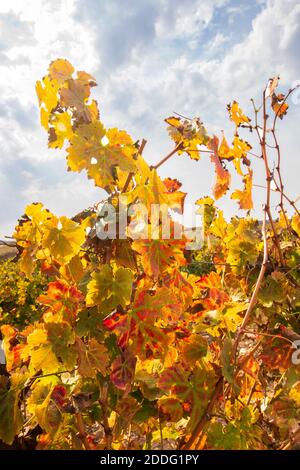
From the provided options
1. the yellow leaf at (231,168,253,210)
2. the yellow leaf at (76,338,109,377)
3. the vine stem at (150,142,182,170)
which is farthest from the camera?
the yellow leaf at (231,168,253,210)

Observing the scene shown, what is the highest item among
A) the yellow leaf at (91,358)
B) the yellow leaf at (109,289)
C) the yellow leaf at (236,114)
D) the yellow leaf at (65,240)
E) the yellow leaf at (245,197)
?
the yellow leaf at (236,114)

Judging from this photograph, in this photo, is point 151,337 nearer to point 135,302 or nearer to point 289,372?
point 135,302

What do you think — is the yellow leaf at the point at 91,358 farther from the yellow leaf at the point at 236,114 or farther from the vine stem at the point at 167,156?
the yellow leaf at the point at 236,114

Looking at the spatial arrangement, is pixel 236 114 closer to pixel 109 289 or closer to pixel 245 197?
pixel 245 197

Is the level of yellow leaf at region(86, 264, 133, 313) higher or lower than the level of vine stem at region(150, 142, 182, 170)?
lower

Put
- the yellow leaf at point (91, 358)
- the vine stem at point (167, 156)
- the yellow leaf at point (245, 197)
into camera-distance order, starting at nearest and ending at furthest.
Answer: the yellow leaf at point (91, 358) < the vine stem at point (167, 156) < the yellow leaf at point (245, 197)

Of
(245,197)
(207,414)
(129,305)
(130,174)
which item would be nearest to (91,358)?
(129,305)

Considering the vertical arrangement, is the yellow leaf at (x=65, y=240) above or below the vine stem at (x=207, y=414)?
above

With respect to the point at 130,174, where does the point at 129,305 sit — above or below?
below

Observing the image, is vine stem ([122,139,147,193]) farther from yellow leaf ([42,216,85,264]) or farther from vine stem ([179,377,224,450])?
vine stem ([179,377,224,450])

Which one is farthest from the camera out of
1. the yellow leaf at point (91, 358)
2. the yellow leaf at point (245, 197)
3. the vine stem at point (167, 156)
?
the yellow leaf at point (245, 197)

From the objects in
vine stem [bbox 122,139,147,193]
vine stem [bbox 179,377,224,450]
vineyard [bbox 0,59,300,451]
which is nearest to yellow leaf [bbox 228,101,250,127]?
vineyard [bbox 0,59,300,451]

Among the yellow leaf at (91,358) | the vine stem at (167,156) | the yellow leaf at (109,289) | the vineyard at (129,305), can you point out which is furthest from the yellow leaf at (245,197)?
the yellow leaf at (91,358)

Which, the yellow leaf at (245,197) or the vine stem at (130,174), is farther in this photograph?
the yellow leaf at (245,197)
